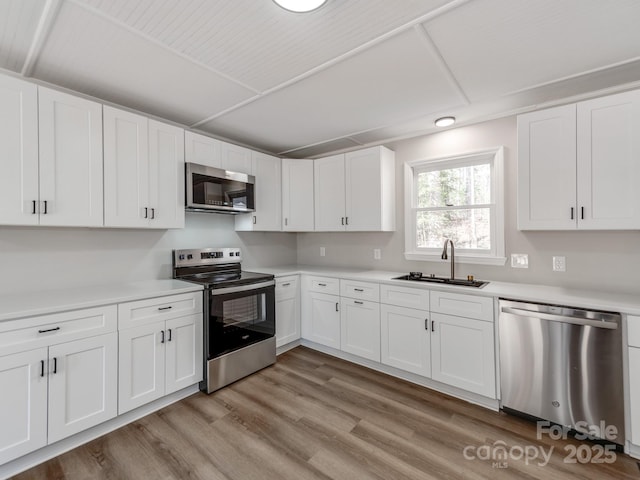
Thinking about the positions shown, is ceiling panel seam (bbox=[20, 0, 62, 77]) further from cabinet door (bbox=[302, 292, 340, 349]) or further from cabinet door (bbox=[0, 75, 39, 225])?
cabinet door (bbox=[302, 292, 340, 349])

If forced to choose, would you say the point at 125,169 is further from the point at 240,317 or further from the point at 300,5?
the point at 300,5

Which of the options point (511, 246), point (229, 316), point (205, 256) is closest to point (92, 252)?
point (205, 256)

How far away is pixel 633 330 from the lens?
181 centimetres

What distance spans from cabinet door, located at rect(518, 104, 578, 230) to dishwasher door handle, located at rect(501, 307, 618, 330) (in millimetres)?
670

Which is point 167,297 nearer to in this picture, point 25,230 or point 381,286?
point 25,230

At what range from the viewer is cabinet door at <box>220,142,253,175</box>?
3.14m

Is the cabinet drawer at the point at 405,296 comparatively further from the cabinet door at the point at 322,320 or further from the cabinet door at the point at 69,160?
the cabinet door at the point at 69,160

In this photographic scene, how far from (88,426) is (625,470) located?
10.8 feet

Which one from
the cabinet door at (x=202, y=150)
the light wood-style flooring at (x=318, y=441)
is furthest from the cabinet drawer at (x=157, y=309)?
the cabinet door at (x=202, y=150)

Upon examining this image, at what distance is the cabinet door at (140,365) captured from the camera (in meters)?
2.11

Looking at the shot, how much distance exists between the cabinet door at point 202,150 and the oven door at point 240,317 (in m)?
1.27

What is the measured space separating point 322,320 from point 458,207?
190cm

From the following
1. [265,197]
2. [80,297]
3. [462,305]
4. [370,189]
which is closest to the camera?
[80,297]

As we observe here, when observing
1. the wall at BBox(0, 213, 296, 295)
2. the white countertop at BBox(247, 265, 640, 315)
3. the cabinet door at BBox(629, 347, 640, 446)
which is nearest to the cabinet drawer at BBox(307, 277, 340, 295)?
the white countertop at BBox(247, 265, 640, 315)
